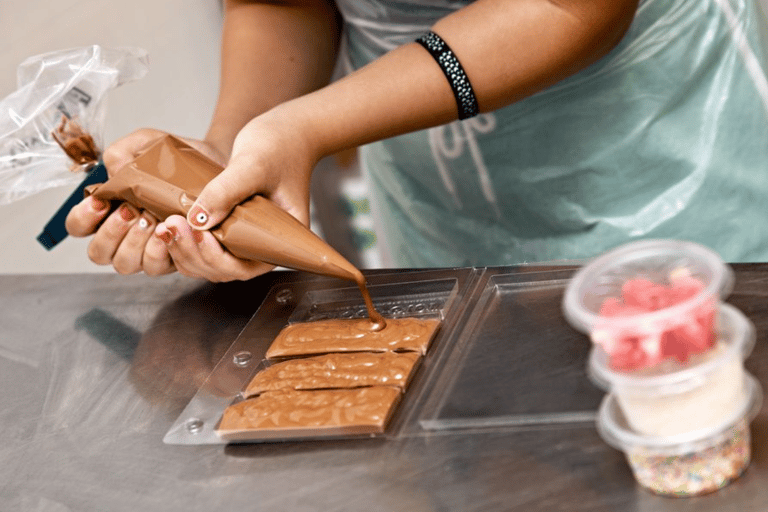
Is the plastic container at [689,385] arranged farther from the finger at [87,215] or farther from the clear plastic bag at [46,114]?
the clear plastic bag at [46,114]

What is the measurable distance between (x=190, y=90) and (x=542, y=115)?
127cm

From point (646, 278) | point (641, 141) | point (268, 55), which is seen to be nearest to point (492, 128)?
point (641, 141)

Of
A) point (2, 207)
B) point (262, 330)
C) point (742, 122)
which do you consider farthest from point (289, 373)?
point (2, 207)

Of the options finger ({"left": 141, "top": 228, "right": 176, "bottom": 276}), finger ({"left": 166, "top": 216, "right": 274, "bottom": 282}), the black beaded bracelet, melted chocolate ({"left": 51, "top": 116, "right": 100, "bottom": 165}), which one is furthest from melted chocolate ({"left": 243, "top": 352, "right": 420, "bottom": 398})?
melted chocolate ({"left": 51, "top": 116, "right": 100, "bottom": 165})

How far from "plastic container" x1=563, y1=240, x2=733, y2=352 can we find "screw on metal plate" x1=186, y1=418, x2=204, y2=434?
0.51 meters

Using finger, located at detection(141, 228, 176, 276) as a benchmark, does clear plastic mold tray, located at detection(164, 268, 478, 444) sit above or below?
below

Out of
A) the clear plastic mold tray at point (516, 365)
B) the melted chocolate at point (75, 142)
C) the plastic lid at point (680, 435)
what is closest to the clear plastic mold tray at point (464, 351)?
the clear plastic mold tray at point (516, 365)

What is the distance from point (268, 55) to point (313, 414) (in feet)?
2.77

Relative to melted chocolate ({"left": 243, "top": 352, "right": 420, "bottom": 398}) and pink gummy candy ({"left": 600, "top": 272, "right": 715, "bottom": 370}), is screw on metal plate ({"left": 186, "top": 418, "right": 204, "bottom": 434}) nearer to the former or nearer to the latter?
melted chocolate ({"left": 243, "top": 352, "right": 420, "bottom": 398})

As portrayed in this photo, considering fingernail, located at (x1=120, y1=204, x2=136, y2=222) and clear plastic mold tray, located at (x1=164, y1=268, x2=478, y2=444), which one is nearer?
clear plastic mold tray, located at (x1=164, y1=268, x2=478, y2=444)

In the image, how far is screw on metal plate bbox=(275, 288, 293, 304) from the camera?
1369mm

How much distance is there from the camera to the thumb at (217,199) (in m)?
1.19

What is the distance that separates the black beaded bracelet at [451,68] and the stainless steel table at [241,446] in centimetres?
24

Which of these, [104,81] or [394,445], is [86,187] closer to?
[104,81]
